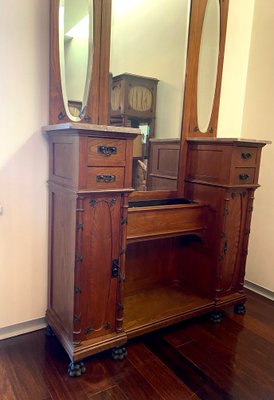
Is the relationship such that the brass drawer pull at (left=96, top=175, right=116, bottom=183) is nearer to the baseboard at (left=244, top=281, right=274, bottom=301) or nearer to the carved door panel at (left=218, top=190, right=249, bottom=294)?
the carved door panel at (left=218, top=190, right=249, bottom=294)

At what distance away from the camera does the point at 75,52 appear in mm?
1789

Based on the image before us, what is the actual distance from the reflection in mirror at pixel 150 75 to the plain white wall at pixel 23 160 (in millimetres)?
410

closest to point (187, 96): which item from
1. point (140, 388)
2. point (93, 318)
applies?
point (93, 318)

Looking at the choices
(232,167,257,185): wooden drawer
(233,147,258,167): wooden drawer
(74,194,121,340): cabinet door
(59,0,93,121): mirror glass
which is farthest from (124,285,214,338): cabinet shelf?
(59,0,93,121): mirror glass

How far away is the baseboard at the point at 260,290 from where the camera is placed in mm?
2641

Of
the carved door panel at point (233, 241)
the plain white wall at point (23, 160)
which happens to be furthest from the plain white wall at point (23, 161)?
the carved door panel at point (233, 241)

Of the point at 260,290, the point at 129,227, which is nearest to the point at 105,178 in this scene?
the point at 129,227

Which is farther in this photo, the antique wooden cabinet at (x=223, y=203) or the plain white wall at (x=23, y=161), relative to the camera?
the antique wooden cabinet at (x=223, y=203)

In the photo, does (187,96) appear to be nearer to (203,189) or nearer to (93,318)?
(203,189)

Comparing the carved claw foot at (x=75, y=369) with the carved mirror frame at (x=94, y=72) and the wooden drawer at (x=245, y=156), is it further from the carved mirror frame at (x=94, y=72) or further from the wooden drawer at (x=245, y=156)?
the wooden drawer at (x=245, y=156)

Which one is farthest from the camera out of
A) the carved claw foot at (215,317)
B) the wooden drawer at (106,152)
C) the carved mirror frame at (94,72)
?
the carved claw foot at (215,317)

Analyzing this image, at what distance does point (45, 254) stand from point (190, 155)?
117cm

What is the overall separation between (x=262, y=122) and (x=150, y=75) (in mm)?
1103

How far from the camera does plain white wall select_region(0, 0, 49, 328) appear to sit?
5.59ft
